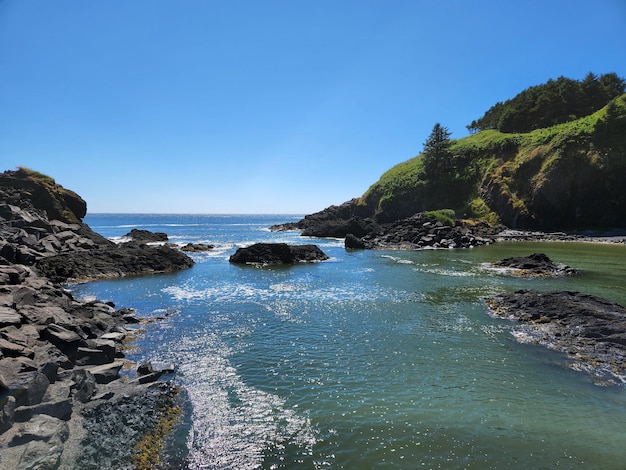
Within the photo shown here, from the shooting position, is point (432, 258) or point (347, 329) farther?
point (432, 258)

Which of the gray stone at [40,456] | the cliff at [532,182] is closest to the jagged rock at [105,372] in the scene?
the gray stone at [40,456]

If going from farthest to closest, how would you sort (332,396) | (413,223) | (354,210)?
(354,210), (413,223), (332,396)

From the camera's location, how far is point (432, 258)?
166 ft

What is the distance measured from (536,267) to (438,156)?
237ft

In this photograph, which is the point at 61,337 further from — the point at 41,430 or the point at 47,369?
the point at 41,430

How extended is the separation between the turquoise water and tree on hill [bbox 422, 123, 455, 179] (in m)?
78.5

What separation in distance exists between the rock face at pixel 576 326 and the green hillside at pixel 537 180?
203ft

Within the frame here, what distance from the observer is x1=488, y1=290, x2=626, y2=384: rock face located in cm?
1517

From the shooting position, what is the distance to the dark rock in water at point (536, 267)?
35.9 m

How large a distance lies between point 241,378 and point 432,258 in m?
41.1

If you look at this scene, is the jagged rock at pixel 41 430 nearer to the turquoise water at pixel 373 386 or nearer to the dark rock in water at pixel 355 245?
the turquoise water at pixel 373 386

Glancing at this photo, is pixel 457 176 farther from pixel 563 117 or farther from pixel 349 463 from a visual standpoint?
pixel 349 463

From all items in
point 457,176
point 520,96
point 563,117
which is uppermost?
point 520,96

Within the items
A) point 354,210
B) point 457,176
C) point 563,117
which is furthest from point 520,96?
point 354,210
